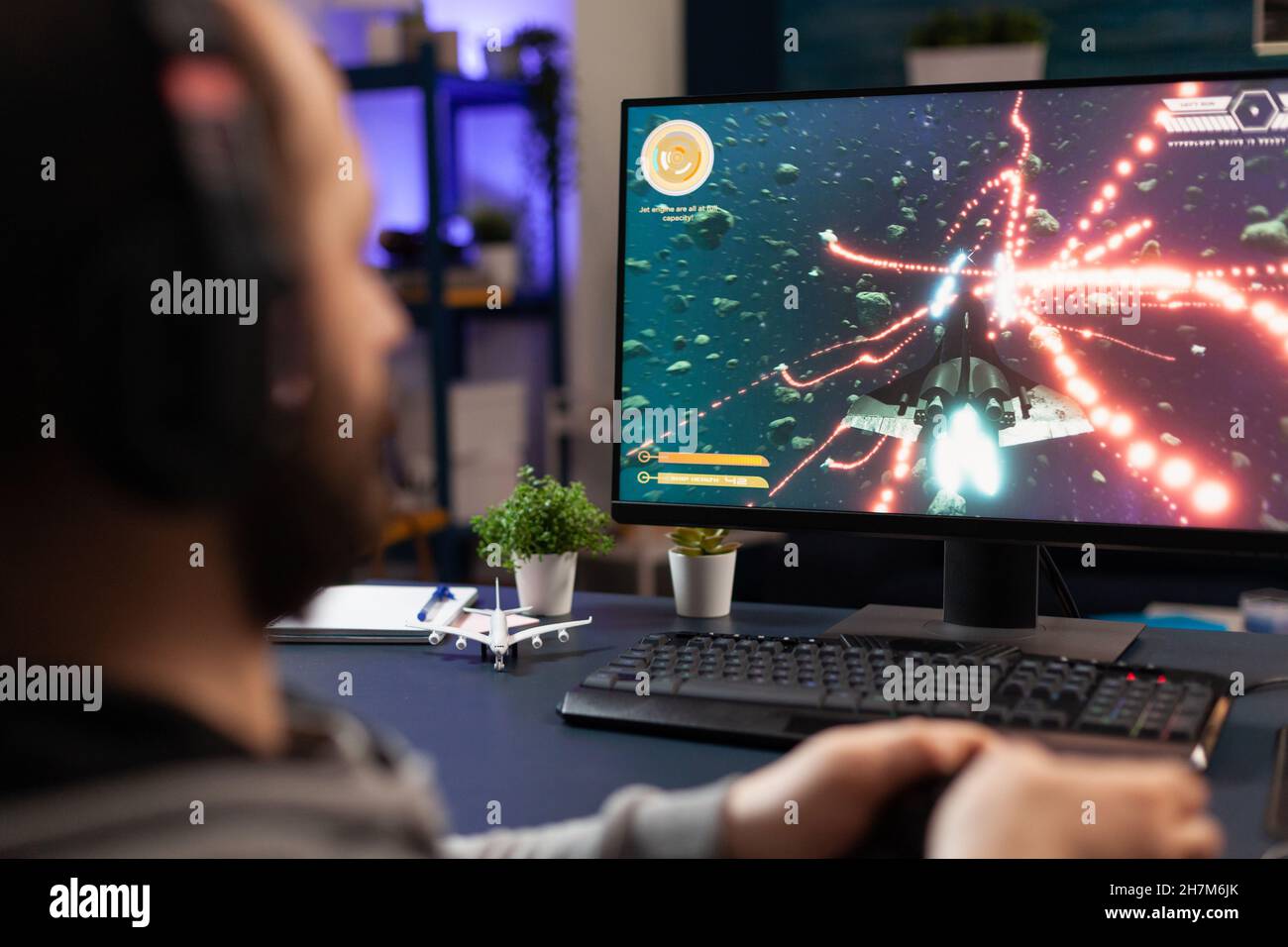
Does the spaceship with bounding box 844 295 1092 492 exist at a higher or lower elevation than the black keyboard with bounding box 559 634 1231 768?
higher

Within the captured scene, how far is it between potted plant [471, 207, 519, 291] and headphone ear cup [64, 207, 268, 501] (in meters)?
3.42

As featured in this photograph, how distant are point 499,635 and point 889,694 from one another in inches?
14.1

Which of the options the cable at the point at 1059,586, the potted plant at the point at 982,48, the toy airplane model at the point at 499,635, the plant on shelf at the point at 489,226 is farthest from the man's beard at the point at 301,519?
the plant on shelf at the point at 489,226

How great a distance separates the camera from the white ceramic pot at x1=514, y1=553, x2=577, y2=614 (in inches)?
48.5

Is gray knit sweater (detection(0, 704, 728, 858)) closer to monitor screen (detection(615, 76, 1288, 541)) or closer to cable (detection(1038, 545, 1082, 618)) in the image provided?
monitor screen (detection(615, 76, 1288, 541))

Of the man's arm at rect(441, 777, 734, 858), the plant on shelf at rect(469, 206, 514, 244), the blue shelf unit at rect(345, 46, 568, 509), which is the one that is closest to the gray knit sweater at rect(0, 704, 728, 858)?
the man's arm at rect(441, 777, 734, 858)

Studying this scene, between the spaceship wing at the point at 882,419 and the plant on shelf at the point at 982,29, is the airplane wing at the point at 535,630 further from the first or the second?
the plant on shelf at the point at 982,29

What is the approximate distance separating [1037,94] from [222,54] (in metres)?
0.76

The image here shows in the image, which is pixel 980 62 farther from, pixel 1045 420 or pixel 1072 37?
pixel 1045 420

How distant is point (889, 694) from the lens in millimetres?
833

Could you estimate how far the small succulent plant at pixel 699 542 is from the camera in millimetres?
1221

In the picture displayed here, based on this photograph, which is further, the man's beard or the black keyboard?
the black keyboard

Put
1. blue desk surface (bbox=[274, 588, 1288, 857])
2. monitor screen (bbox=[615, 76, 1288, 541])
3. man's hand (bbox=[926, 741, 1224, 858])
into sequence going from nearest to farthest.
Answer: man's hand (bbox=[926, 741, 1224, 858]) < blue desk surface (bbox=[274, 588, 1288, 857]) < monitor screen (bbox=[615, 76, 1288, 541])

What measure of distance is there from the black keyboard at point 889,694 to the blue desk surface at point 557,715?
0.02 meters
